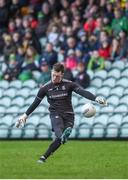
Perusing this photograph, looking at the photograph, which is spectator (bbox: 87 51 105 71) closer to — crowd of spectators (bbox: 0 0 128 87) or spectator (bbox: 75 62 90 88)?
crowd of spectators (bbox: 0 0 128 87)

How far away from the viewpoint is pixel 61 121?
1402cm

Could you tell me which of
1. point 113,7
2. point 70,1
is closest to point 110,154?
point 113,7

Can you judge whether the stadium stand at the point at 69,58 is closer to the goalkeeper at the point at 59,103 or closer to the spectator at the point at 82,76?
the spectator at the point at 82,76

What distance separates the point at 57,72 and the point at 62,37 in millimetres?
9710

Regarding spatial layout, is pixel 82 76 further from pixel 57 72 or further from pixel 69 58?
pixel 57 72

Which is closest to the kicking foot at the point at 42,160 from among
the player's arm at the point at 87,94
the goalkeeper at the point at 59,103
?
the goalkeeper at the point at 59,103

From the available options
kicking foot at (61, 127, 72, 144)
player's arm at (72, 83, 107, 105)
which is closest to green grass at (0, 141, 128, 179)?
kicking foot at (61, 127, 72, 144)

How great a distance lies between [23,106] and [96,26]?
10.7 ft

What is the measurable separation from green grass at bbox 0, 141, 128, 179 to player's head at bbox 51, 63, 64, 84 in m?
1.57

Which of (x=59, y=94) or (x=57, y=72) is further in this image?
(x=59, y=94)

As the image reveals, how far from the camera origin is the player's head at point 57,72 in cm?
1366

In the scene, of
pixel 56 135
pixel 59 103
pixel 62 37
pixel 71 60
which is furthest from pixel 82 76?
pixel 56 135

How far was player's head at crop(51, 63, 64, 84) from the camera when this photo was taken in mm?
13664

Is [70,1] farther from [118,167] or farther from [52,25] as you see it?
[118,167]
